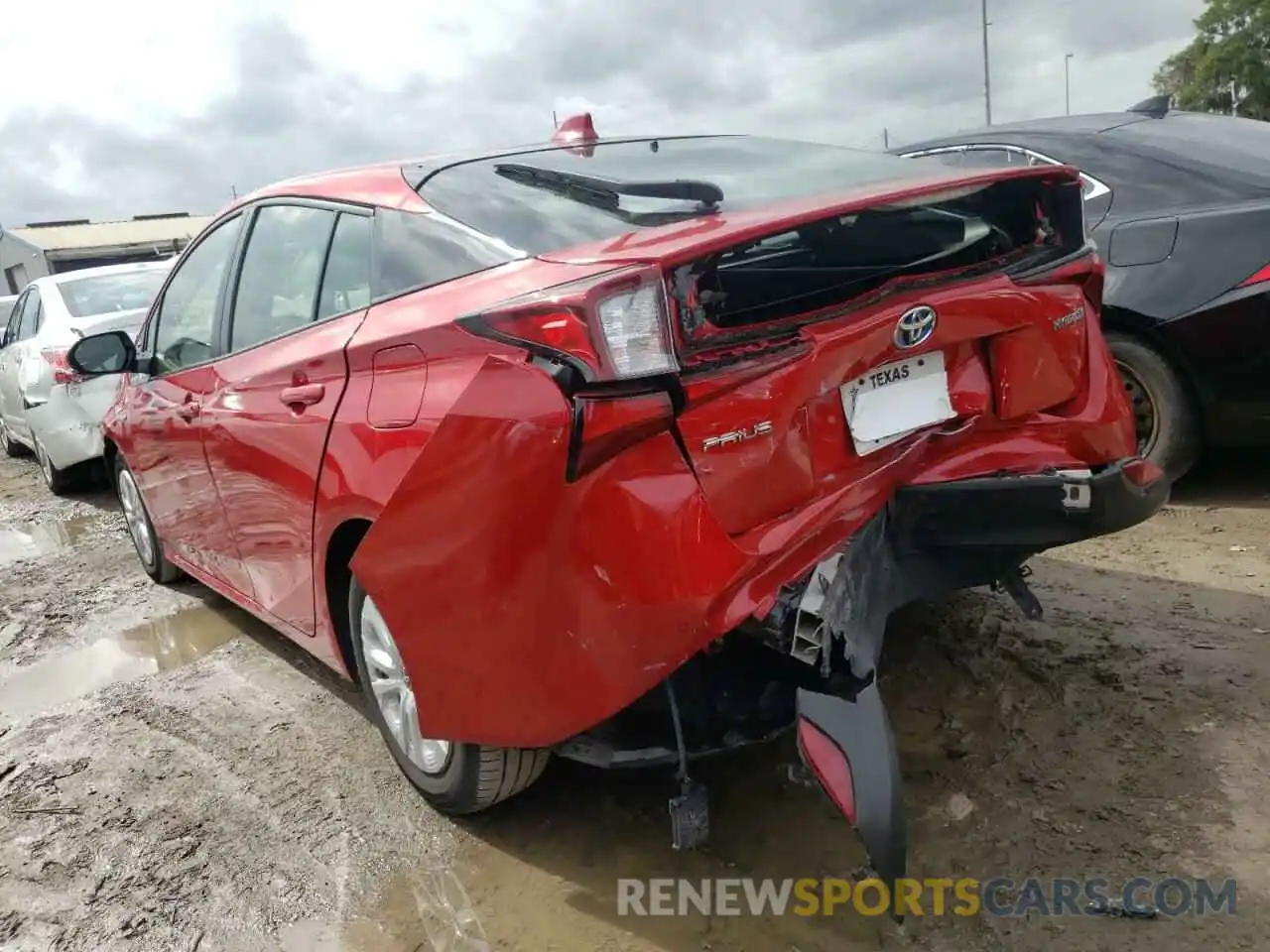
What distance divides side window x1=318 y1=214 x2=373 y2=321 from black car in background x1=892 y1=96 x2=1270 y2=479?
9.83 ft

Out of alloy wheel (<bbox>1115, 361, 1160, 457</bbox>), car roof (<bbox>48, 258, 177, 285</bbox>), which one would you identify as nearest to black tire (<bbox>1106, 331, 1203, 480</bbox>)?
alloy wheel (<bbox>1115, 361, 1160, 457</bbox>)

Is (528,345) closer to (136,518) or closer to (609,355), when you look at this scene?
(609,355)

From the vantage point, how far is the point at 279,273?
3297 mm

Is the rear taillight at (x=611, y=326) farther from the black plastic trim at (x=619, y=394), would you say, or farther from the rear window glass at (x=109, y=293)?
the rear window glass at (x=109, y=293)

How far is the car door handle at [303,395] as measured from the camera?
273 cm

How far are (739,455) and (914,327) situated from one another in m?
0.53

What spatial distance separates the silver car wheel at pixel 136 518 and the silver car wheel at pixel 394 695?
2.62 metres

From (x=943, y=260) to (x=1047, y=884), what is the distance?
1.44 metres

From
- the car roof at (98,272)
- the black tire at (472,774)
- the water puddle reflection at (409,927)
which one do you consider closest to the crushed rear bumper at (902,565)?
the black tire at (472,774)

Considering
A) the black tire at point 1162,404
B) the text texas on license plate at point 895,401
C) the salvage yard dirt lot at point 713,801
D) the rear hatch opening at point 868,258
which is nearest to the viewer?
the rear hatch opening at point 868,258

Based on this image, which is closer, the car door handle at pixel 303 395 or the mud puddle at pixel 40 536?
the car door handle at pixel 303 395

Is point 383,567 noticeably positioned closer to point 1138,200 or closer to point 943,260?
point 943,260

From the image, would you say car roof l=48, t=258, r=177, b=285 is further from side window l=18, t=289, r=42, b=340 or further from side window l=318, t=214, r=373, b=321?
side window l=318, t=214, r=373, b=321

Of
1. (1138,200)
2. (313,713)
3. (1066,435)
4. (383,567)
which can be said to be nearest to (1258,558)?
(1138,200)
